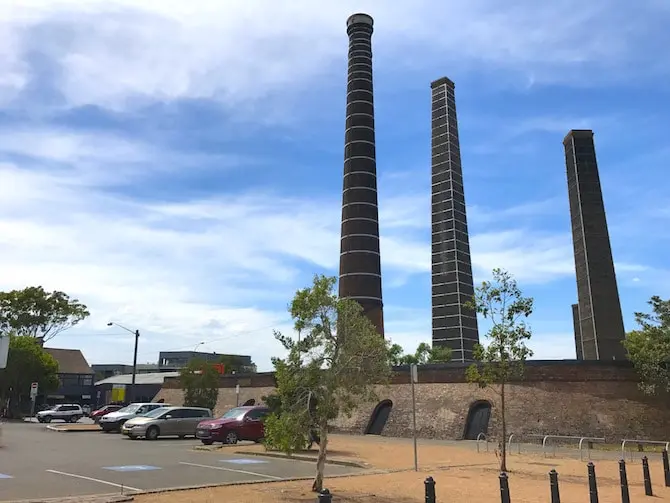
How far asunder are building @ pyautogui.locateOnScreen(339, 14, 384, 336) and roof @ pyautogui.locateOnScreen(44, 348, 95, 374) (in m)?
42.9

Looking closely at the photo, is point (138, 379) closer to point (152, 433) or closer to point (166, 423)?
point (166, 423)

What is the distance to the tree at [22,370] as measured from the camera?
149ft

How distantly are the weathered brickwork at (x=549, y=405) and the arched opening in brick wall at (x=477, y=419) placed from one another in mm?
303

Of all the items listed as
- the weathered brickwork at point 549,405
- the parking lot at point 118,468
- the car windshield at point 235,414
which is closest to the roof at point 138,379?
the weathered brickwork at point 549,405

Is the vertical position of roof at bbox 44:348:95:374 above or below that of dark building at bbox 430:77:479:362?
below

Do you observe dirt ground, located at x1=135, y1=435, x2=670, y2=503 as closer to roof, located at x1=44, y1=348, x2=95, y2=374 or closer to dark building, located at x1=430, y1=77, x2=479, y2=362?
dark building, located at x1=430, y1=77, x2=479, y2=362

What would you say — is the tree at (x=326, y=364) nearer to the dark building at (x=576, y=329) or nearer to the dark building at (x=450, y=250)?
the dark building at (x=450, y=250)

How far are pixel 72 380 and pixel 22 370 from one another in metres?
35.1

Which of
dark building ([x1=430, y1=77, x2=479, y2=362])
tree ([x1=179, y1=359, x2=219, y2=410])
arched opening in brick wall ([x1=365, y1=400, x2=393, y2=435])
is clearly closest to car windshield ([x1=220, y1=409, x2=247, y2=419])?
arched opening in brick wall ([x1=365, y1=400, x2=393, y2=435])

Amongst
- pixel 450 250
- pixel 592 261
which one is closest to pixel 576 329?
pixel 450 250

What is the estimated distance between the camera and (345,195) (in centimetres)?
6188

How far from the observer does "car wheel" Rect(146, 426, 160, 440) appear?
80.0ft

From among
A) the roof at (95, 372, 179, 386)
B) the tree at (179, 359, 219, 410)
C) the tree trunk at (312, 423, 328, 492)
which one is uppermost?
the roof at (95, 372, 179, 386)

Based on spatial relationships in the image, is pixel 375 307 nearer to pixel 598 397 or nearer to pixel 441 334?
pixel 441 334
